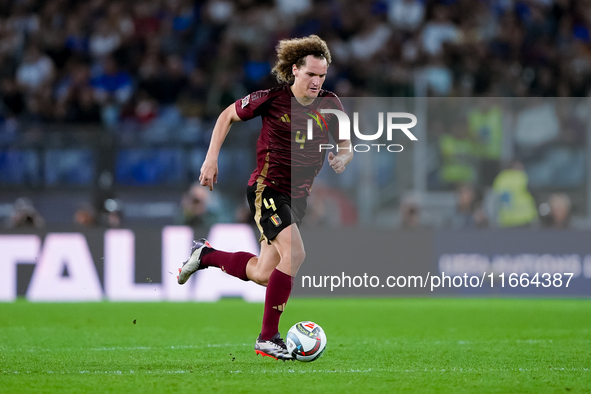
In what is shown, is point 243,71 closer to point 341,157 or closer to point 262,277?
point 262,277

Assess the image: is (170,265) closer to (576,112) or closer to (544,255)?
(544,255)

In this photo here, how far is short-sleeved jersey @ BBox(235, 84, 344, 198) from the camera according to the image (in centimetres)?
557

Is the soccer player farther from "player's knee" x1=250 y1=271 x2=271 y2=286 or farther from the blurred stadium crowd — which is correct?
the blurred stadium crowd

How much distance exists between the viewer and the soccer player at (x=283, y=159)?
5.40m

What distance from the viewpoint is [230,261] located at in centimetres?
585

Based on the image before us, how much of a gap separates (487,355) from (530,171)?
17.2ft

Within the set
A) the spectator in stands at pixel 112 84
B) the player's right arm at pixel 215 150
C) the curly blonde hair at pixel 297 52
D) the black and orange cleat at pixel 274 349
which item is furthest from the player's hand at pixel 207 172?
the spectator in stands at pixel 112 84

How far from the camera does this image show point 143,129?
10.7 meters

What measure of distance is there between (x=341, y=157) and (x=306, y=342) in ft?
3.89

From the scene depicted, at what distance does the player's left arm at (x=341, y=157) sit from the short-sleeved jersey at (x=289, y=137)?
0.44 feet

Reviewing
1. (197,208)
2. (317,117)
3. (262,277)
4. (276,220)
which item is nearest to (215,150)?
(276,220)

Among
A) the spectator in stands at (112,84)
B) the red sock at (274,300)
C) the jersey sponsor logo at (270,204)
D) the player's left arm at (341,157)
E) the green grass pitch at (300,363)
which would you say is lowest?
the green grass pitch at (300,363)

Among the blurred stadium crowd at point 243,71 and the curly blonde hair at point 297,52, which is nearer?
the curly blonde hair at point 297,52

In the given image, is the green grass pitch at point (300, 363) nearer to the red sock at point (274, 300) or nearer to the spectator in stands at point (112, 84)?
the red sock at point (274, 300)
